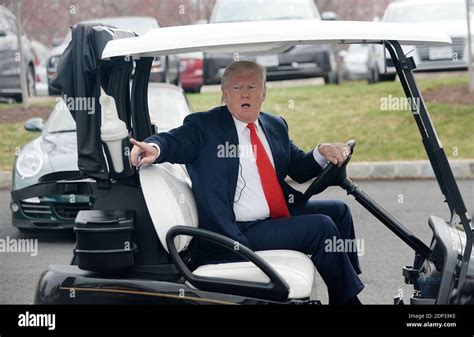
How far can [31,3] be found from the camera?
69.5 feet

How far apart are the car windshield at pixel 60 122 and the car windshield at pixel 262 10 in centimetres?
578

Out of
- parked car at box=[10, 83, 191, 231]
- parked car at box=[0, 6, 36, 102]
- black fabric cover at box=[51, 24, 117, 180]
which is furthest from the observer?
parked car at box=[0, 6, 36, 102]

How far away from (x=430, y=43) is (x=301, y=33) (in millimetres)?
524

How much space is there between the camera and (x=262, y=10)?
14789 mm

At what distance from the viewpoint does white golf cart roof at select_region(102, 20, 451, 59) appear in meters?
3.62

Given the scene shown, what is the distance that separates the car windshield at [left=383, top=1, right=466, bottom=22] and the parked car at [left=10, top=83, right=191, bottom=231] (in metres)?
7.35

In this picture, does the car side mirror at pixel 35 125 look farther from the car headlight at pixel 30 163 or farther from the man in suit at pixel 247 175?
the man in suit at pixel 247 175

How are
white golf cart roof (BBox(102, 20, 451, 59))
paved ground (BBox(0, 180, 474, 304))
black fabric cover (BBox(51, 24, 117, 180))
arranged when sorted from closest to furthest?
1. white golf cart roof (BBox(102, 20, 451, 59))
2. black fabric cover (BBox(51, 24, 117, 180))
3. paved ground (BBox(0, 180, 474, 304))

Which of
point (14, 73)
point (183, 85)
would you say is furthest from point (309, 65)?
point (14, 73)

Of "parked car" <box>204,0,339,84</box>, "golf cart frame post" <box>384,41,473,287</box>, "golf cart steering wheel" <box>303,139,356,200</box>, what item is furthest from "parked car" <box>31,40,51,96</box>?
"golf cart frame post" <box>384,41,473,287</box>

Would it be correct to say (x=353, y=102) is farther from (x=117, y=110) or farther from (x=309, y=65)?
(x=117, y=110)

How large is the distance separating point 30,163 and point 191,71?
8.11m

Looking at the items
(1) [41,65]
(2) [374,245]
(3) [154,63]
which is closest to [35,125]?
(2) [374,245]

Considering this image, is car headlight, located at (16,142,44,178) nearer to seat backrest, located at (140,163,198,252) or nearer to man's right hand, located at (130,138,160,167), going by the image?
seat backrest, located at (140,163,198,252)
